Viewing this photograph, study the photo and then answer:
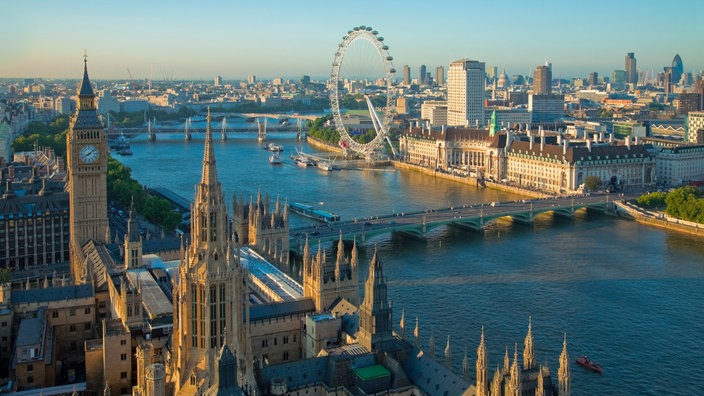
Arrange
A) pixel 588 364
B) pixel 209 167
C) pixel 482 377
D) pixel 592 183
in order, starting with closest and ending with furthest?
pixel 482 377
pixel 209 167
pixel 588 364
pixel 592 183

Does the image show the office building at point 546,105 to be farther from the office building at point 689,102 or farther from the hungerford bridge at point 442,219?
the hungerford bridge at point 442,219

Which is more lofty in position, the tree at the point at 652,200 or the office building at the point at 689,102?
the office building at the point at 689,102

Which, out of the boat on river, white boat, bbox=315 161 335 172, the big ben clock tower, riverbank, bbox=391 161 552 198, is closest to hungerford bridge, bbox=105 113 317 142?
white boat, bbox=315 161 335 172

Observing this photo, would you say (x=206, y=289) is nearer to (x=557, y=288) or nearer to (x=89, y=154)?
(x=89, y=154)

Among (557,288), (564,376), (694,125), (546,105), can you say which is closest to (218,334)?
(564,376)

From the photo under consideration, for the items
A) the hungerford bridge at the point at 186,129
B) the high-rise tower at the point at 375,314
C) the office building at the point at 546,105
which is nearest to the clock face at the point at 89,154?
the high-rise tower at the point at 375,314

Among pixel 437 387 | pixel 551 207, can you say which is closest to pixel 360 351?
pixel 437 387

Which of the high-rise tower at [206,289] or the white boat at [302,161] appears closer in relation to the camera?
the high-rise tower at [206,289]

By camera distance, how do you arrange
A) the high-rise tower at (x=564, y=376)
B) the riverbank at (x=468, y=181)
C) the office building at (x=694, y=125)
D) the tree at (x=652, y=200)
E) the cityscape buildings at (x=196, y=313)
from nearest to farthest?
the high-rise tower at (x=564, y=376) → the cityscape buildings at (x=196, y=313) → the tree at (x=652, y=200) → the riverbank at (x=468, y=181) → the office building at (x=694, y=125)
